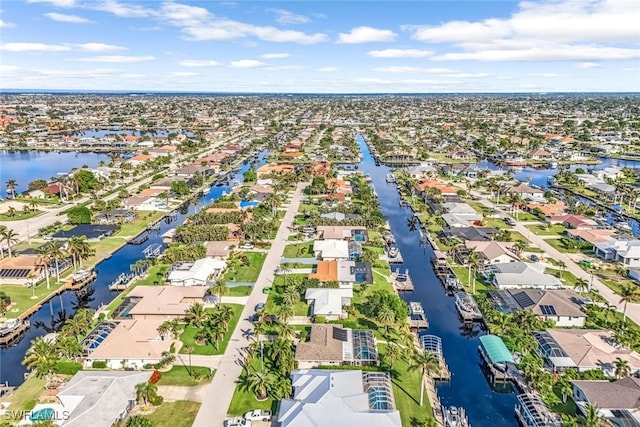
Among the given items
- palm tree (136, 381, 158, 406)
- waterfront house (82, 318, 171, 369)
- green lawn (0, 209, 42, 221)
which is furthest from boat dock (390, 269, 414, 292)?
green lawn (0, 209, 42, 221)

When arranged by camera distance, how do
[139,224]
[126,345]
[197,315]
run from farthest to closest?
1. [139,224]
2. [197,315]
3. [126,345]

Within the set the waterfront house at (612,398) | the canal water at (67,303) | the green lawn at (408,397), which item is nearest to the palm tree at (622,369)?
the waterfront house at (612,398)

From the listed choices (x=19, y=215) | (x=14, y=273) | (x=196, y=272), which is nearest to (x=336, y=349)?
(x=196, y=272)

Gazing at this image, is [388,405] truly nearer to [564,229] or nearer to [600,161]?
Result: [564,229]

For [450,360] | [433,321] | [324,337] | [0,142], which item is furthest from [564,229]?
[0,142]

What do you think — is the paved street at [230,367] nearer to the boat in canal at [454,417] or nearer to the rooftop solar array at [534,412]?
the boat in canal at [454,417]

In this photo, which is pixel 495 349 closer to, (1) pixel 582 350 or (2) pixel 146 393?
(1) pixel 582 350
